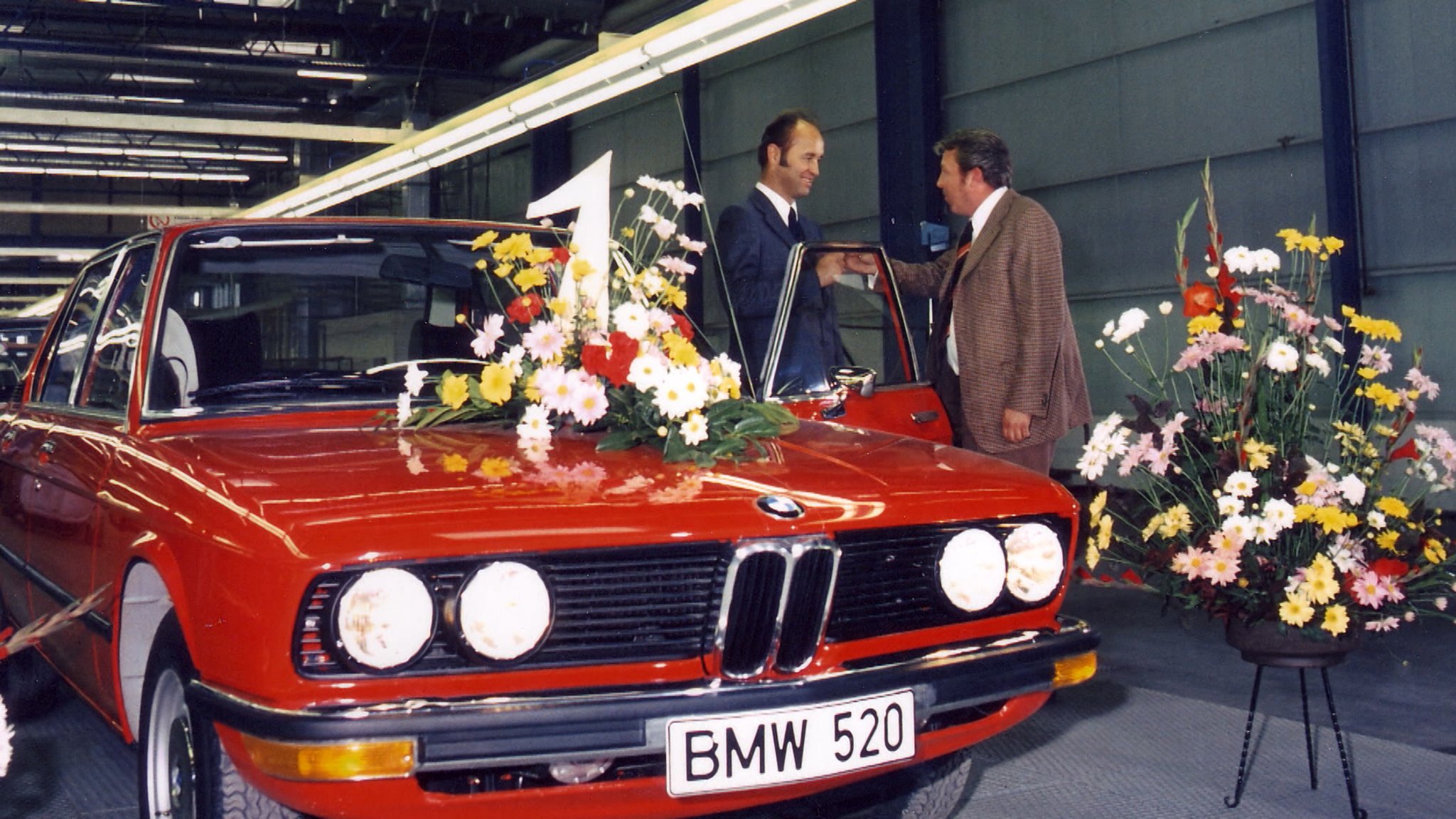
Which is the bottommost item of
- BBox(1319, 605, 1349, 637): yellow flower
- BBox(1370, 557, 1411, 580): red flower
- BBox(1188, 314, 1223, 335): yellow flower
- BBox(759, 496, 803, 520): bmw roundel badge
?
BBox(1319, 605, 1349, 637): yellow flower

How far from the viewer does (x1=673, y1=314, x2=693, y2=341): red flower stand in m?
2.89

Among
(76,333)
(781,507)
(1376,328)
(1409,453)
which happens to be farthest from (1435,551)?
(76,333)

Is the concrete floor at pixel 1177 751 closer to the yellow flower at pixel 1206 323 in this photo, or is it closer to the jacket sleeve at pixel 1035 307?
the yellow flower at pixel 1206 323

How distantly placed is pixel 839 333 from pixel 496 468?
191cm

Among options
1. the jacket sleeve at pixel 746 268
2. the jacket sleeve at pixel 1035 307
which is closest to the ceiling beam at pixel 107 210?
the jacket sleeve at pixel 746 268

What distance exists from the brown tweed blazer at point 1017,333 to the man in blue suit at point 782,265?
17.5 inches

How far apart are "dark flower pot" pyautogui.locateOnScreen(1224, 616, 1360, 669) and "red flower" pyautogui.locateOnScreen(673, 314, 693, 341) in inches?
51.0

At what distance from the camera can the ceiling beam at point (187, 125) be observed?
15.3 meters

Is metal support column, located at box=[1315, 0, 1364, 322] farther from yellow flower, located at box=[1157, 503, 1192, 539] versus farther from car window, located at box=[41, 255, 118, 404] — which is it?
car window, located at box=[41, 255, 118, 404]

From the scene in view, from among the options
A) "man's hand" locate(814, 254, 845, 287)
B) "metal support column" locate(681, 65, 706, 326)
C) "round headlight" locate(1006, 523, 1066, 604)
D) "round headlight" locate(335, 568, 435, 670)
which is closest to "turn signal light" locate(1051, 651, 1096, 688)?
"round headlight" locate(1006, 523, 1066, 604)

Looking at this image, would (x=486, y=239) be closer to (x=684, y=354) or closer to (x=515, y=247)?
(x=515, y=247)

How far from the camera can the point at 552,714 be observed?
6.34 feet

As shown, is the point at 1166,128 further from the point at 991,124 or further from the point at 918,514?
the point at 918,514

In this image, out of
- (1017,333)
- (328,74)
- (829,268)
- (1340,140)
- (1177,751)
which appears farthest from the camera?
(328,74)
